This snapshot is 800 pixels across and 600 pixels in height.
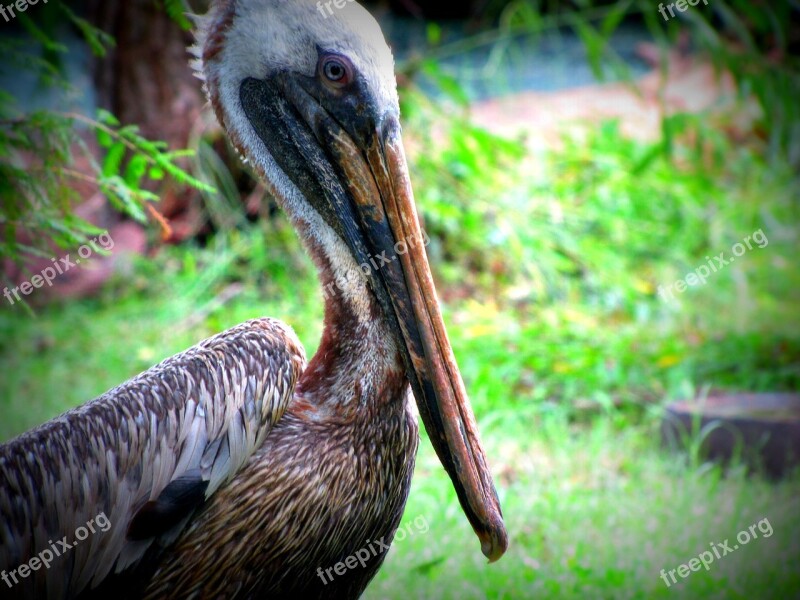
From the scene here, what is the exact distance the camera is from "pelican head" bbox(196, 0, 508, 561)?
2.50m

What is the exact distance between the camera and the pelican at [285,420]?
245 cm

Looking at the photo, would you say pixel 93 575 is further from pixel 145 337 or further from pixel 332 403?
pixel 145 337

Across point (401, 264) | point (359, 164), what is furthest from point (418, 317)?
point (359, 164)

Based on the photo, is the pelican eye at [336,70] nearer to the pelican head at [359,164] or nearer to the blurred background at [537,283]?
the pelican head at [359,164]

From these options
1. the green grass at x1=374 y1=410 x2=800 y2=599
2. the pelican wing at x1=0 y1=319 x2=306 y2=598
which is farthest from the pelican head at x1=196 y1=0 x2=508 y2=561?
the green grass at x1=374 y1=410 x2=800 y2=599

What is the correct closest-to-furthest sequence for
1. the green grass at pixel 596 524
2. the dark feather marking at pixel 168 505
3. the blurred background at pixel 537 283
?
1. the dark feather marking at pixel 168 505
2. the green grass at pixel 596 524
3. the blurred background at pixel 537 283

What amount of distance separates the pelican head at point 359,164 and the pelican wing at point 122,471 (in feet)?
1.59

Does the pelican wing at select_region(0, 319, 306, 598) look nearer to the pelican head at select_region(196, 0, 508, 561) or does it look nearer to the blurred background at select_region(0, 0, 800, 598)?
the pelican head at select_region(196, 0, 508, 561)

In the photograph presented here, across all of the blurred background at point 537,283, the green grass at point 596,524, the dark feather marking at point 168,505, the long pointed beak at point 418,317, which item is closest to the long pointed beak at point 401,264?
the long pointed beak at point 418,317

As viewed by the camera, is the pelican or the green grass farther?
the green grass

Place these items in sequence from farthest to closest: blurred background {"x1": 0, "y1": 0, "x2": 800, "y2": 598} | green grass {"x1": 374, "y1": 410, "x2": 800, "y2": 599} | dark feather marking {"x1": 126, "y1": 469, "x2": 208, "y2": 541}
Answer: blurred background {"x1": 0, "y1": 0, "x2": 800, "y2": 598} < green grass {"x1": 374, "y1": 410, "x2": 800, "y2": 599} < dark feather marking {"x1": 126, "y1": 469, "x2": 208, "y2": 541}

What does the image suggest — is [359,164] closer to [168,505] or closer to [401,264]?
[401,264]

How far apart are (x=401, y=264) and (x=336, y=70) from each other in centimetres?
61

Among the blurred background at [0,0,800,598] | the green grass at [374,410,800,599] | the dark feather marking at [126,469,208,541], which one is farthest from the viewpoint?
the blurred background at [0,0,800,598]
